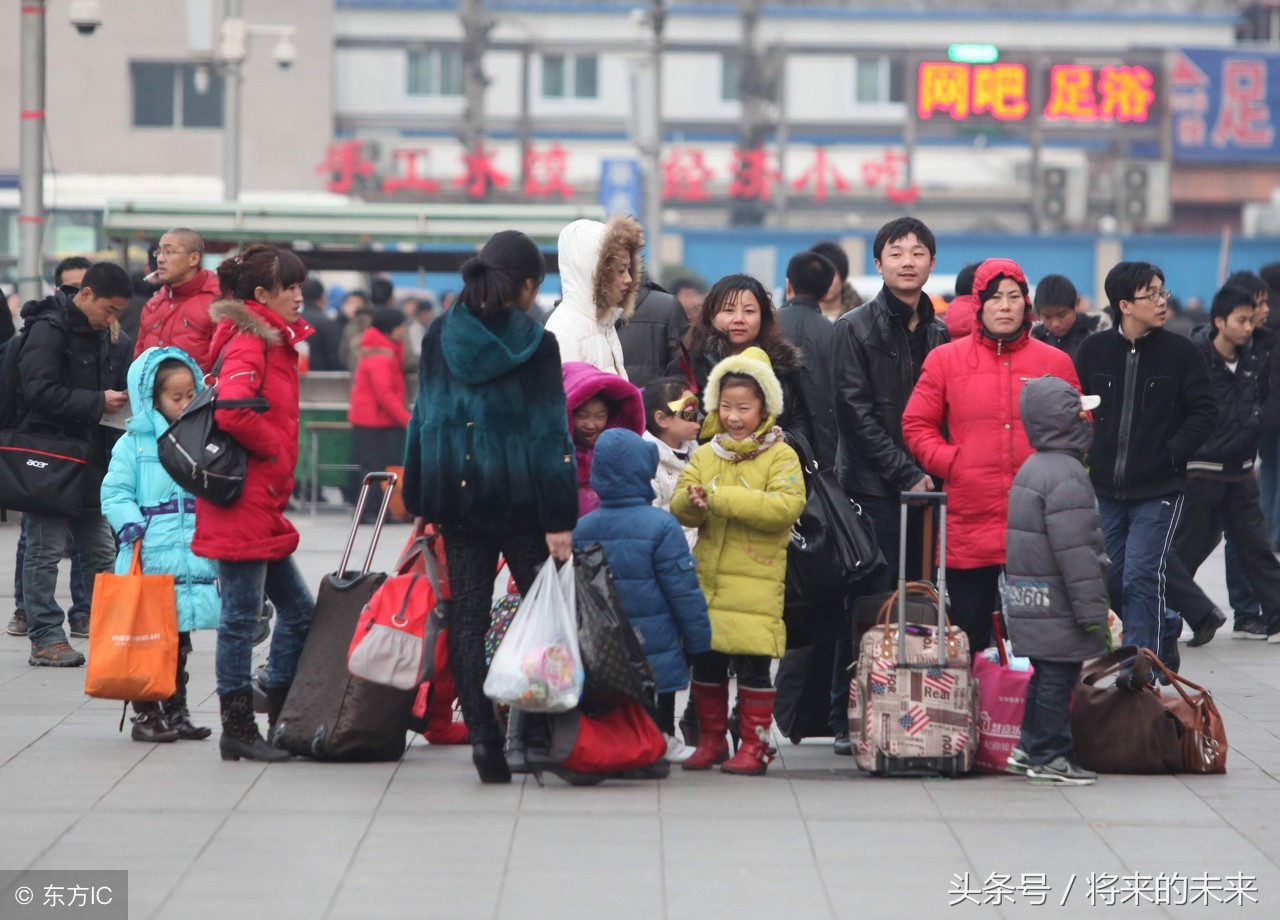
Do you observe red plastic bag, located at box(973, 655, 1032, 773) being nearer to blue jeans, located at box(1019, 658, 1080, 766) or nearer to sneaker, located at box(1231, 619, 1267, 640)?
blue jeans, located at box(1019, 658, 1080, 766)

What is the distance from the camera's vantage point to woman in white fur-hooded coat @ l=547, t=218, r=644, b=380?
7094 millimetres

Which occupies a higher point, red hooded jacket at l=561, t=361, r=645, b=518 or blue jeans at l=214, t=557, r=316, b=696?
red hooded jacket at l=561, t=361, r=645, b=518

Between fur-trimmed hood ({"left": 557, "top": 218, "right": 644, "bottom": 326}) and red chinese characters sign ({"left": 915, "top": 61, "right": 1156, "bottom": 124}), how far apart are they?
38338 mm

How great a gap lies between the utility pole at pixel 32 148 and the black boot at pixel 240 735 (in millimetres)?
7041

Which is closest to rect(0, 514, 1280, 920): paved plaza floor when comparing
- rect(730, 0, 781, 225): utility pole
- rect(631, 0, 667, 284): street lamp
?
rect(631, 0, 667, 284): street lamp

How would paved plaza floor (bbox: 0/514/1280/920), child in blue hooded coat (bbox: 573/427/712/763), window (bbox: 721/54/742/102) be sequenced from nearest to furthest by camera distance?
paved plaza floor (bbox: 0/514/1280/920) → child in blue hooded coat (bbox: 573/427/712/763) → window (bbox: 721/54/742/102)

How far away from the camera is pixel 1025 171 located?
151 feet

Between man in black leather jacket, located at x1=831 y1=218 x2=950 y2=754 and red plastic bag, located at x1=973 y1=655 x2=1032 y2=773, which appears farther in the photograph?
man in black leather jacket, located at x1=831 y1=218 x2=950 y2=754

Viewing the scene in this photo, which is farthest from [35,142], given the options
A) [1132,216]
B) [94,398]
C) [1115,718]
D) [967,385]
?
[1132,216]

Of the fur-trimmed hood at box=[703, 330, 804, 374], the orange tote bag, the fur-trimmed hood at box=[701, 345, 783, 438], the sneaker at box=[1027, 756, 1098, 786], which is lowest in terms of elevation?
the sneaker at box=[1027, 756, 1098, 786]

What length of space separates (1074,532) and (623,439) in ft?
5.13

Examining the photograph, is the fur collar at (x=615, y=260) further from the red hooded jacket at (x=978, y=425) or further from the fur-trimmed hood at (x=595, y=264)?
the red hooded jacket at (x=978, y=425)

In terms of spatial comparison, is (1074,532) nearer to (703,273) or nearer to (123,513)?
(123,513)

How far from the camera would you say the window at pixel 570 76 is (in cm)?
4797
